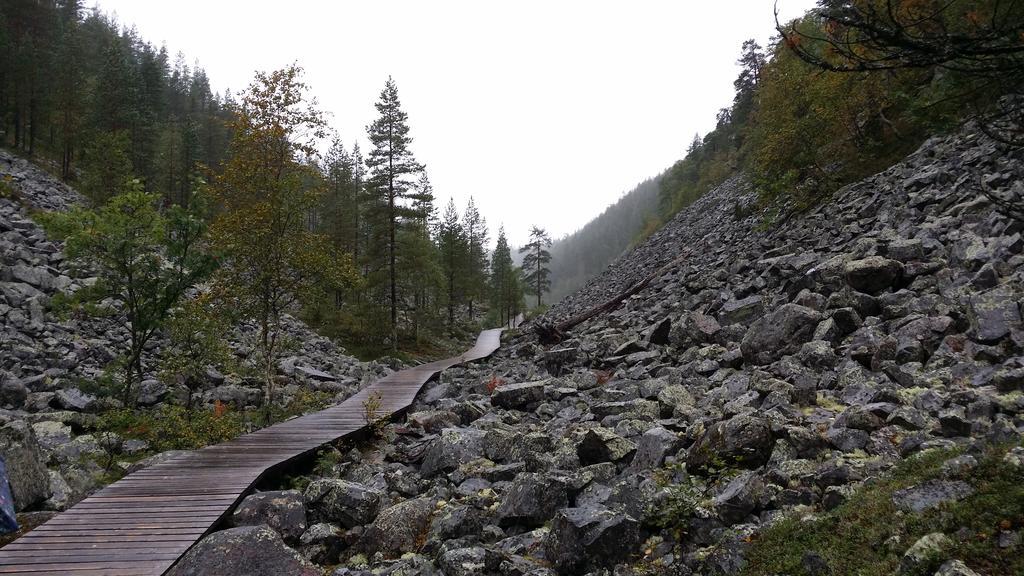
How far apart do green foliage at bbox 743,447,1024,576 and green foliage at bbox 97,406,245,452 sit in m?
10.5

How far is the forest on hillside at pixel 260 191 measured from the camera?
12.9 metres

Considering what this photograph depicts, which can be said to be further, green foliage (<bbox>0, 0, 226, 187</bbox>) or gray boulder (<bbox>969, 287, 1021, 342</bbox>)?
green foliage (<bbox>0, 0, 226, 187</bbox>)

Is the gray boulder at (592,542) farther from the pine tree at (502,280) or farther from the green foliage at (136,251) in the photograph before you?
the pine tree at (502,280)

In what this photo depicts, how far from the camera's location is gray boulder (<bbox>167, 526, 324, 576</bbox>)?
505cm

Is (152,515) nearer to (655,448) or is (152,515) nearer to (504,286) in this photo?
(655,448)

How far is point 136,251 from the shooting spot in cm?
1148

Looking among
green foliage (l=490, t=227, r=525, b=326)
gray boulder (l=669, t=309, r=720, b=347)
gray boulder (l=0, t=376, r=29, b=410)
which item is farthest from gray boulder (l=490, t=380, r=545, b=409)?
green foliage (l=490, t=227, r=525, b=326)

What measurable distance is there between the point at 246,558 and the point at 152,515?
232 cm

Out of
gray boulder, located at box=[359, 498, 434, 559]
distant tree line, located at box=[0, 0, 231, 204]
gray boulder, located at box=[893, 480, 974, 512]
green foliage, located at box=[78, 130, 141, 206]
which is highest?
distant tree line, located at box=[0, 0, 231, 204]

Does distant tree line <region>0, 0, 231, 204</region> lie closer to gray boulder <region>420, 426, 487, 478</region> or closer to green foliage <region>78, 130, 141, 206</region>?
green foliage <region>78, 130, 141, 206</region>

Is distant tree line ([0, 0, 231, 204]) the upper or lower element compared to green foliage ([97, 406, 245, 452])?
upper

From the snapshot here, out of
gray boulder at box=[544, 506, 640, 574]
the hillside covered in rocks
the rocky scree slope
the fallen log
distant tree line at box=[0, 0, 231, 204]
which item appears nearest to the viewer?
the hillside covered in rocks

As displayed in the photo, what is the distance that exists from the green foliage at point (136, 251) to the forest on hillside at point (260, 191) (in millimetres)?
78

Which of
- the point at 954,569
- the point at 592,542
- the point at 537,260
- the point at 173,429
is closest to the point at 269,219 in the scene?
the point at 173,429
